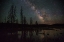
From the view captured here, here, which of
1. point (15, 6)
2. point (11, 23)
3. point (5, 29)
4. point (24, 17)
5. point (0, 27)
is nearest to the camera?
point (15, 6)

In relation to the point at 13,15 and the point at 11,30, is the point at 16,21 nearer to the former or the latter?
the point at 13,15

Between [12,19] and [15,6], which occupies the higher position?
[15,6]

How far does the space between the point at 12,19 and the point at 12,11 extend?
0.70 metres

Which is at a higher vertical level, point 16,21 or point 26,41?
point 16,21

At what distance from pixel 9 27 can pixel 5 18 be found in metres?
2.38

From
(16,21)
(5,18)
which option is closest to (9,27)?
(16,21)

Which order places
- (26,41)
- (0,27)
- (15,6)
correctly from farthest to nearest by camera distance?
(0,27), (15,6), (26,41)

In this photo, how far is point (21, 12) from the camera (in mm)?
10758

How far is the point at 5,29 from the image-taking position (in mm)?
14031

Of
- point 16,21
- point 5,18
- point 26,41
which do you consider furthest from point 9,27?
point 26,41

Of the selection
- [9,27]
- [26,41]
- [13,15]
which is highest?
[13,15]

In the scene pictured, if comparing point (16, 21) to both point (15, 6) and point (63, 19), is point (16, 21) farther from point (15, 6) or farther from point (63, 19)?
point (63, 19)

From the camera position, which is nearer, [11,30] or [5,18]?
[5,18]

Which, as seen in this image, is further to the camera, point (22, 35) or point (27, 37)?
point (22, 35)
